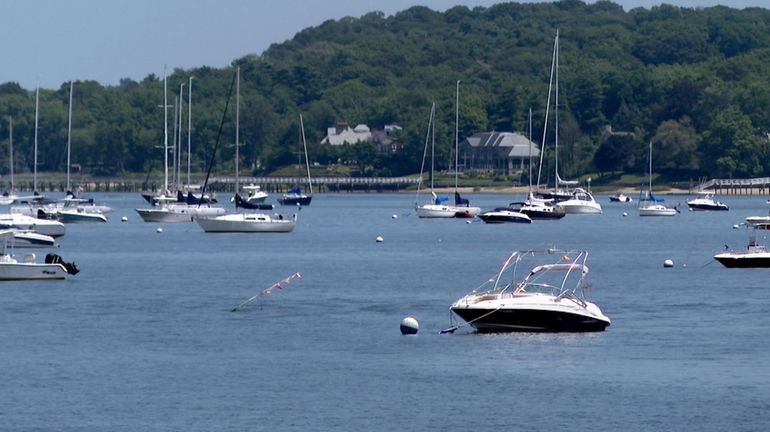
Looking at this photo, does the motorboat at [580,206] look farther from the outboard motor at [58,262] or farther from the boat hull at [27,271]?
the boat hull at [27,271]

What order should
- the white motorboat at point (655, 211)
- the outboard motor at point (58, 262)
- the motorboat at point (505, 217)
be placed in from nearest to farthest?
the outboard motor at point (58, 262), the motorboat at point (505, 217), the white motorboat at point (655, 211)

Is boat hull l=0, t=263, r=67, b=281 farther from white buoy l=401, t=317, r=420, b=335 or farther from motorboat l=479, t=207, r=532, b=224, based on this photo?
motorboat l=479, t=207, r=532, b=224

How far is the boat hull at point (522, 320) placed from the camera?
5422 cm

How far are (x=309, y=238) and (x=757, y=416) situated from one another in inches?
3189

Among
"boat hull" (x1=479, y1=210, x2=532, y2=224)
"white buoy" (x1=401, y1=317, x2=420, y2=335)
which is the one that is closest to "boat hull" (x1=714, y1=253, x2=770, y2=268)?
"white buoy" (x1=401, y1=317, x2=420, y2=335)

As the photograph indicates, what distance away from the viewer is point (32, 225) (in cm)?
11200

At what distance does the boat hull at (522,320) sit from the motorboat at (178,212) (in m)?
83.0

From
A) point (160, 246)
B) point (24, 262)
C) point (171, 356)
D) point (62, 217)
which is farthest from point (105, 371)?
point (62, 217)

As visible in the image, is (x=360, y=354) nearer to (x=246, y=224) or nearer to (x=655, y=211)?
(x=246, y=224)

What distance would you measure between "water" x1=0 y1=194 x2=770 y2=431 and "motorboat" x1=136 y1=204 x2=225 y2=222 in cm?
4633

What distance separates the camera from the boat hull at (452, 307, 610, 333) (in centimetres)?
5422

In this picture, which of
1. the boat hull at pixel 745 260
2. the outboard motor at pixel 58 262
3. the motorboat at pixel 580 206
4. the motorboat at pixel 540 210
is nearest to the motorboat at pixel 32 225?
the outboard motor at pixel 58 262

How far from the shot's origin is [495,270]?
86000mm

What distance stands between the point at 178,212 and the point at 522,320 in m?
88.2
